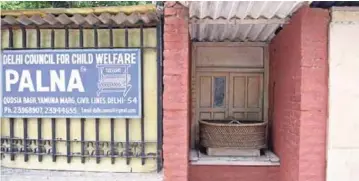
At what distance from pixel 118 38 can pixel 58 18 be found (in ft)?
2.71

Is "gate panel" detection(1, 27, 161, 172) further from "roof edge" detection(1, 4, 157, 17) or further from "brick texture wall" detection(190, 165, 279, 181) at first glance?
"brick texture wall" detection(190, 165, 279, 181)

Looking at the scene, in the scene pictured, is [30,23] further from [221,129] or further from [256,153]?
[256,153]

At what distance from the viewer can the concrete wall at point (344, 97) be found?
13.3 ft

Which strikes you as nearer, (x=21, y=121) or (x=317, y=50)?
(x=317, y=50)

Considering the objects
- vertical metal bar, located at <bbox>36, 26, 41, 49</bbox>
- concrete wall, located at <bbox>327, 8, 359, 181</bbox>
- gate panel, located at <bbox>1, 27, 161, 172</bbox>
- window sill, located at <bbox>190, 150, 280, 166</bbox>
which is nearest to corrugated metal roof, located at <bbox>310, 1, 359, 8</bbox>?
concrete wall, located at <bbox>327, 8, 359, 181</bbox>

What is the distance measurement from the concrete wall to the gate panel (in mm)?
2229

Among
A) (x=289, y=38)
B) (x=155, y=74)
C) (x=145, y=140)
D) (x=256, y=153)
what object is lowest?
(x=256, y=153)

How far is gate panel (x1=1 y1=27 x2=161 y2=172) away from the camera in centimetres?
481

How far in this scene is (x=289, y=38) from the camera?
469 cm

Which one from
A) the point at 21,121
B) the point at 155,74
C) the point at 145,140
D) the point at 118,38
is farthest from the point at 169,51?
the point at 21,121

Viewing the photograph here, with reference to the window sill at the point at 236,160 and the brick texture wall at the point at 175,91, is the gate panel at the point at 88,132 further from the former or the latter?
the window sill at the point at 236,160

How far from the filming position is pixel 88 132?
4.91 m

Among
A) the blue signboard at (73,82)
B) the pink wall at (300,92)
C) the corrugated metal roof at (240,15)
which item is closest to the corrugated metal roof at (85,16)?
the blue signboard at (73,82)

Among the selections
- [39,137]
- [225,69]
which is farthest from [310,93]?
[39,137]
